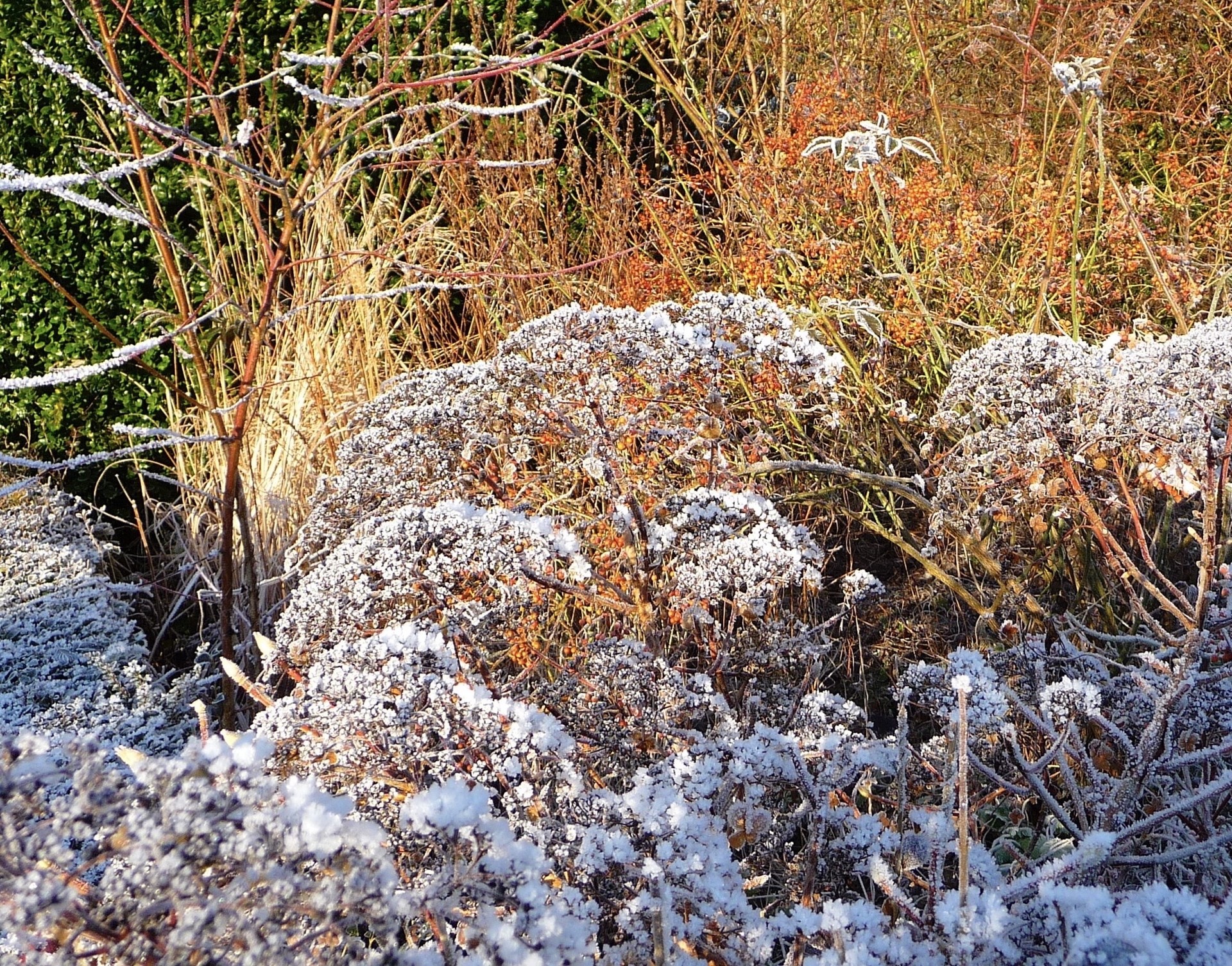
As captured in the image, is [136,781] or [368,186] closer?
[136,781]

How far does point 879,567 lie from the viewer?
11.6 feet

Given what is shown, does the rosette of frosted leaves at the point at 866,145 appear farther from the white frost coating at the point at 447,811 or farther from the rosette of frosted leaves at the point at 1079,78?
the white frost coating at the point at 447,811

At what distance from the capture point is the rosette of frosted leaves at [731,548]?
1831mm

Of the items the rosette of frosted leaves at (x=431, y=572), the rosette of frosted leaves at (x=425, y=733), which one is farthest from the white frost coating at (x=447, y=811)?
the rosette of frosted leaves at (x=431, y=572)

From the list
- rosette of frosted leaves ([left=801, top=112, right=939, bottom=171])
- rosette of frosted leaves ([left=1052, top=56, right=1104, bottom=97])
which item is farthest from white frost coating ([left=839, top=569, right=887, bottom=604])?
rosette of frosted leaves ([left=801, top=112, right=939, bottom=171])

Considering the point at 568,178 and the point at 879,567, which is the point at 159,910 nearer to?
the point at 879,567

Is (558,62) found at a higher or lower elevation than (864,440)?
higher

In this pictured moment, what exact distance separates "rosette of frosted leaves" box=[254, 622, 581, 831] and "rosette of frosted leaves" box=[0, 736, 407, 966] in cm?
39

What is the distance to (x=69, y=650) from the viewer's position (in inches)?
111

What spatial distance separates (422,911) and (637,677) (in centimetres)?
75

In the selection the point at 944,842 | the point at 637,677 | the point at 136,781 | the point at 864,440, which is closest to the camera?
the point at 136,781

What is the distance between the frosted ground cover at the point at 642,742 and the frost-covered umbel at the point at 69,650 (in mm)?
496

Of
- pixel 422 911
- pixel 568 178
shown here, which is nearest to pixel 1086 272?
pixel 568 178

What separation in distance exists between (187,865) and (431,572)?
94 centimetres
